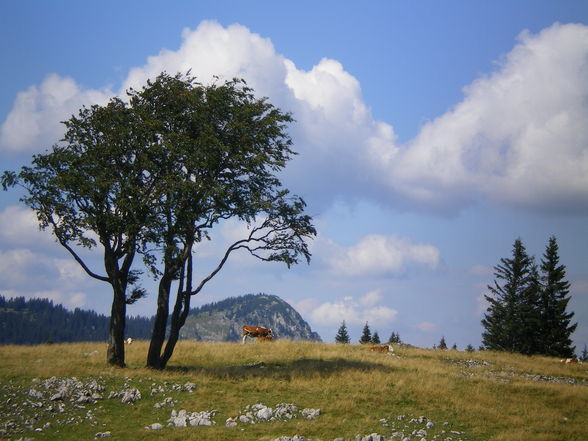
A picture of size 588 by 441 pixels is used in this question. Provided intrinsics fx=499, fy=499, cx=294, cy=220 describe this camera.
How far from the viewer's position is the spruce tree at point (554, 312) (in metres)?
58.2

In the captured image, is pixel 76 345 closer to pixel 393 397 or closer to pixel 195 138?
pixel 195 138

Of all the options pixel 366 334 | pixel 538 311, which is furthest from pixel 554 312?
pixel 366 334

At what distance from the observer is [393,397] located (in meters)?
22.1

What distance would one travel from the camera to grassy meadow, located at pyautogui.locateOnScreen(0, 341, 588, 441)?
56.8ft

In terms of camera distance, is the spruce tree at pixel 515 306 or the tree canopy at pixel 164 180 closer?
the tree canopy at pixel 164 180

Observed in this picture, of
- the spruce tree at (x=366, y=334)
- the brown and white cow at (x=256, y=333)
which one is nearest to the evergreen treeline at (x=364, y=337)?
the spruce tree at (x=366, y=334)

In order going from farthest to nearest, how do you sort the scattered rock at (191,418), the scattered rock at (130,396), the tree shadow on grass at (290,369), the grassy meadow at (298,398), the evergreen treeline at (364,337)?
the evergreen treeline at (364,337), the tree shadow on grass at (290,369), the scattered rock at (130,396), the scattered rock at (191,418), the grassy meadow at (298,398)

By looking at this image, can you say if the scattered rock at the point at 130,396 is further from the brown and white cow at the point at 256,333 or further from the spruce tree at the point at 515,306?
the spruce tree at the point at 515,306

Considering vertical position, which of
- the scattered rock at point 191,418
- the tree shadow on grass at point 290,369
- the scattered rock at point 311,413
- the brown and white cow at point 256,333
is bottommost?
the scattered rock at point 191,418

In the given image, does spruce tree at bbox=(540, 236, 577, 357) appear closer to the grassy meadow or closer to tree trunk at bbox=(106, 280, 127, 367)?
the grassy meadow

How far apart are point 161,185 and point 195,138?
357cm

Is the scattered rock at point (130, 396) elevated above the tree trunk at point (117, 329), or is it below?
below

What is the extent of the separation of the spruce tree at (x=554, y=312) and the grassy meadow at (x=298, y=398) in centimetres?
2733

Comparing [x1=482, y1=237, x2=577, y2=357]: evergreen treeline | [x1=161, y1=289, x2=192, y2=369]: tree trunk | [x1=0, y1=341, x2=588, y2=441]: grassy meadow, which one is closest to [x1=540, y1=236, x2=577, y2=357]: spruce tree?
[x1=482, y1=237, x2=577, y2=357]: evergreen treeline
